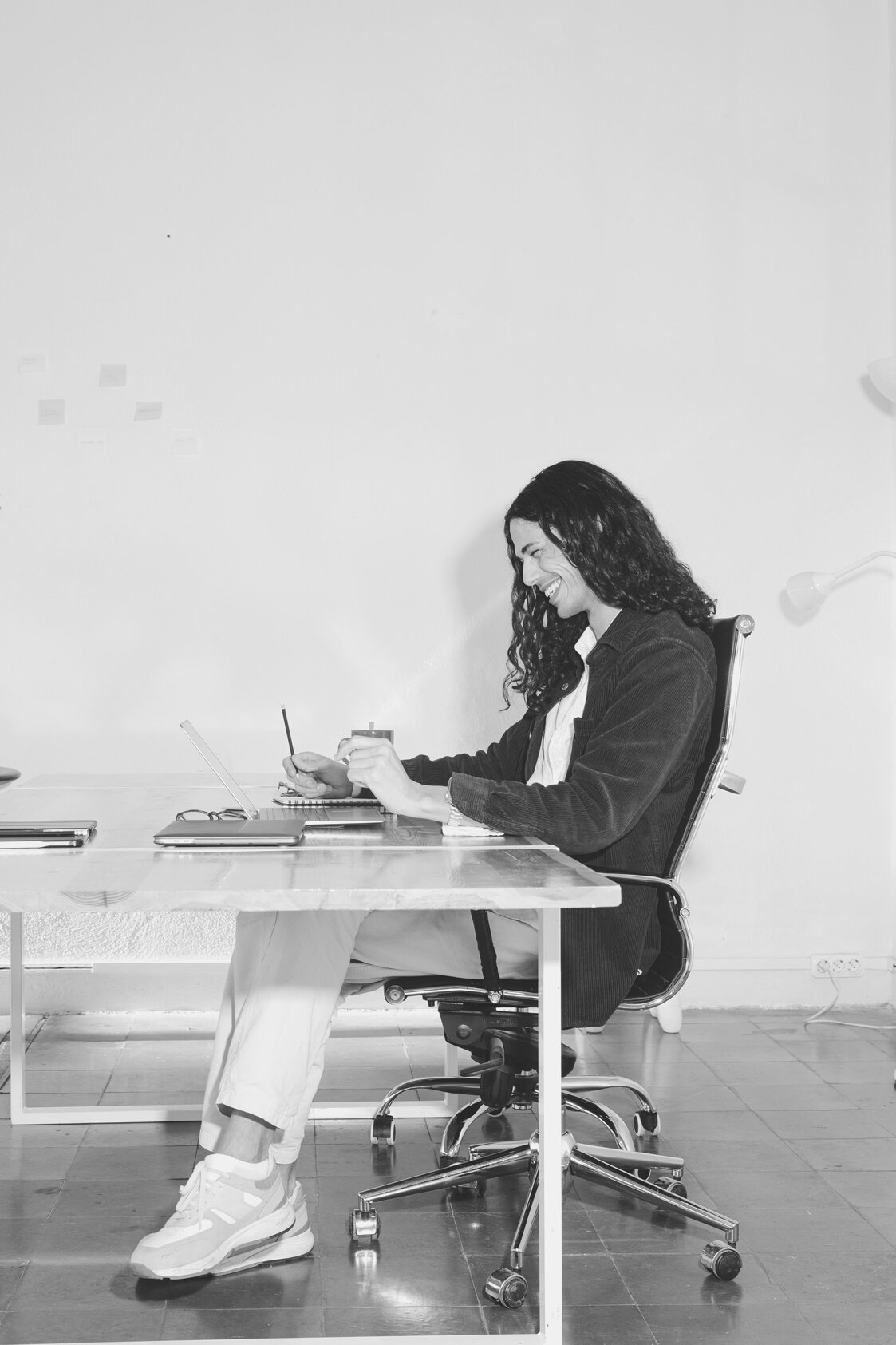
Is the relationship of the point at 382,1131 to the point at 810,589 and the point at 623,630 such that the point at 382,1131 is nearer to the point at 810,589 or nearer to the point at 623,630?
the point at 623,630

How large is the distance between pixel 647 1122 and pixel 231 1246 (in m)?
1.02

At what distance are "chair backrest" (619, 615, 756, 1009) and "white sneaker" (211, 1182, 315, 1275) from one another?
1.91 feet

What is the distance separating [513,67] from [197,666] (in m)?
1.85

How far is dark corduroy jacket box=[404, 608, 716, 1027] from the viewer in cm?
190

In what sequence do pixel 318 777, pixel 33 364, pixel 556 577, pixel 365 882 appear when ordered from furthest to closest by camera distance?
pixel 33 364 < pixel 318 777 < pixel 556 577 < pixel 365 882

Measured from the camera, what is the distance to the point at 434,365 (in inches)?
144

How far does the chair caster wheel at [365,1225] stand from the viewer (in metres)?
2.09

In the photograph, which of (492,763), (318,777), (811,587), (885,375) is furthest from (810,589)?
(318,777)

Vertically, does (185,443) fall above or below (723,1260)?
above

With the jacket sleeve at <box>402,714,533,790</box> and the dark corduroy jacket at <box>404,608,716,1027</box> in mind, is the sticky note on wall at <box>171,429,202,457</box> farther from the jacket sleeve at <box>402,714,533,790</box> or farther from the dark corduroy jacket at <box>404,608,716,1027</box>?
the dark corduroy jacket at <box>404,608,716,1027</box>

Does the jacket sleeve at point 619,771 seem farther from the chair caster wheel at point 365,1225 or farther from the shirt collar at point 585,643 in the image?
the chair caster wheel at point 365,1225

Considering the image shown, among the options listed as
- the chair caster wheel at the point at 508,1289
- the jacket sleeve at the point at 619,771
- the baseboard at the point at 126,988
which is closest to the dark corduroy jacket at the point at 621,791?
the jacket sleeve at the point at 619,771

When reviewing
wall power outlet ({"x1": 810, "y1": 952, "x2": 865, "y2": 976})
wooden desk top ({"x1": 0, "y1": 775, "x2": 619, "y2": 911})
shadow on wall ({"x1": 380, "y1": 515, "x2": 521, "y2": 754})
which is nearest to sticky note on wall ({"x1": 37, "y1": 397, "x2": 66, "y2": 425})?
shadow on wall ({"x1": 380, "y1": 515, "x2": 521, "y2": 754})

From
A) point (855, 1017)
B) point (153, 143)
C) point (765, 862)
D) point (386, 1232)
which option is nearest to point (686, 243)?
point (153, 143)
